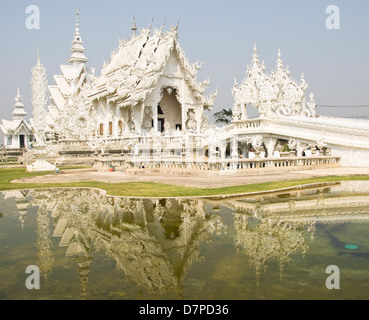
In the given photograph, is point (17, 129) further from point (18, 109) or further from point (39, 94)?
point (39, 94)

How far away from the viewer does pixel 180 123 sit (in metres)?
31.5

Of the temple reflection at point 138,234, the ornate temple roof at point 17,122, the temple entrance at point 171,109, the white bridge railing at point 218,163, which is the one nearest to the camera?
the temple reflection at point 138,234

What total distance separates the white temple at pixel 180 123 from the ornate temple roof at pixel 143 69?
0.07 metres

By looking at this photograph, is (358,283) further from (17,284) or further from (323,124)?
(323,124)

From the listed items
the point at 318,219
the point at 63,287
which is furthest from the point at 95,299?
the point at 318,219

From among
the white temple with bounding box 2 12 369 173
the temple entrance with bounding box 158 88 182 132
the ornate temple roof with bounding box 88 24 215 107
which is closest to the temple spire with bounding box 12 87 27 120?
the white temple with bounding box 2 12 369 173

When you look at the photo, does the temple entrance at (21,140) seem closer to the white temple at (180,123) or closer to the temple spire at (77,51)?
the temple spire at (77,51)

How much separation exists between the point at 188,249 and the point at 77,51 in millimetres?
50259

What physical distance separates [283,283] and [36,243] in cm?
400

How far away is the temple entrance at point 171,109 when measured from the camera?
3152 cm

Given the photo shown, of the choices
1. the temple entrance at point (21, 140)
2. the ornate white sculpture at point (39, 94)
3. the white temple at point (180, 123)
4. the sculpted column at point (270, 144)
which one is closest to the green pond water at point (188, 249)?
the white temple at point (180, 123)

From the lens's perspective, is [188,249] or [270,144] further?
[270,144]

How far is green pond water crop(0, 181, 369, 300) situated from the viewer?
4.20 metres

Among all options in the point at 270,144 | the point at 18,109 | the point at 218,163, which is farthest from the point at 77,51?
the point at 218,163
